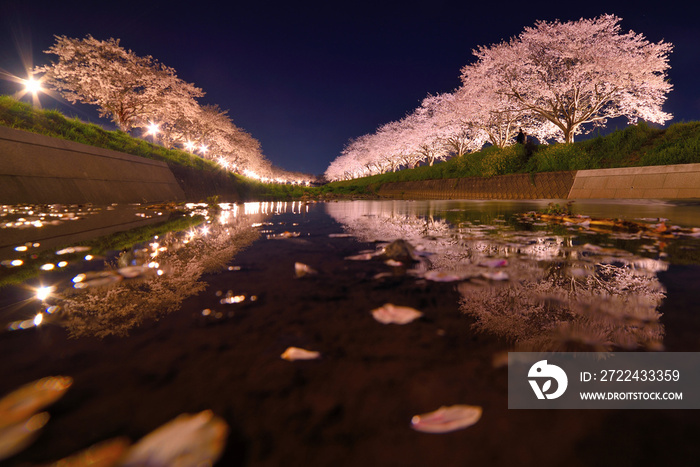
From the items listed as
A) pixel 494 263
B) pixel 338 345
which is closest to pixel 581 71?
pixel 494 263

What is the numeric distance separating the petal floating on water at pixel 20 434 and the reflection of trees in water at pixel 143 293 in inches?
18.4

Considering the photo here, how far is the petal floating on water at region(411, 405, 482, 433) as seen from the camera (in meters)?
0.70

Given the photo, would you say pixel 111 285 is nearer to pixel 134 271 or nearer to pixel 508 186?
pixel 134 271

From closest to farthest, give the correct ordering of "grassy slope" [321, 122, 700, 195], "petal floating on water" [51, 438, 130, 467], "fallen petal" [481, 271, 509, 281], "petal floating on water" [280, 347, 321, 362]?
"petal floating on water" [51, 438, 130, 467]
"petal floating on water" [280, 347, 321, 362]
"fallen petal" [481, 271, 509, 281]
"grassy slope" [321, 122, 700, 195]

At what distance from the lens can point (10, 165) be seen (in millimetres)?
6207

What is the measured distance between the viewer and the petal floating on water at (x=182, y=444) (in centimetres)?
61

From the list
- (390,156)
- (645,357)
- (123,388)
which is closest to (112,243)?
(123,388)

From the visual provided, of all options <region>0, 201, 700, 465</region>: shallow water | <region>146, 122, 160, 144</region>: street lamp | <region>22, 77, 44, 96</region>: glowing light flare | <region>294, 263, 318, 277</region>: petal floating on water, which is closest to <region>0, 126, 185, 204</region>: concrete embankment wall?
<region>0, 201, 700, 465</region>: shallow water

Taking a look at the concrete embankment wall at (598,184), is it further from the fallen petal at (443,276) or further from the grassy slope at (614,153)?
the fallen petal at (443,276)

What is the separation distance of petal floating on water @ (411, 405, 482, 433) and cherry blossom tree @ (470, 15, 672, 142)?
22.6 metres

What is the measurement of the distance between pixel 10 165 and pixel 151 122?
29418 millimetres

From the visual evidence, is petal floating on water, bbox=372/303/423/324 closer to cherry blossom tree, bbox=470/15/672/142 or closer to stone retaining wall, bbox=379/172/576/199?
stone retaining wall, bbox=379/172/576/199

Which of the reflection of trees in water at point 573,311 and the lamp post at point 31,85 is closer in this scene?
the reflection of trees in water at point 573,311

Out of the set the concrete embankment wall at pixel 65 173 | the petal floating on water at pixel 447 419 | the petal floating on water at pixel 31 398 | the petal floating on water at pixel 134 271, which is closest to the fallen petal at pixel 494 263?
the petal floating on water at pixel 447 419
